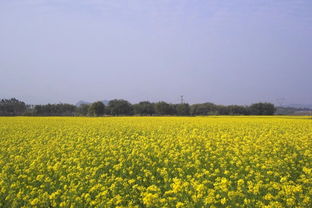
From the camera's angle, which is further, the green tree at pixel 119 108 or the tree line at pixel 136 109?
the green tree at pixel 119 108

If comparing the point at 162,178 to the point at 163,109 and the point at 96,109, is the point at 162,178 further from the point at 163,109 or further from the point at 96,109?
the point at 163,109

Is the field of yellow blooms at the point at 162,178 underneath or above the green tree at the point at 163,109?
underneath

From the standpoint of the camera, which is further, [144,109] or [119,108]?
[144,109]

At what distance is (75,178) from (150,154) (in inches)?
133

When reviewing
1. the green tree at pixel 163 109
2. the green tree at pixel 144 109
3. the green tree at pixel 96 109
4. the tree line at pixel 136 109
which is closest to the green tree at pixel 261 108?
the tree line at pixel 136 109

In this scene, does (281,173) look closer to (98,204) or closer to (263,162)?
(263,162)

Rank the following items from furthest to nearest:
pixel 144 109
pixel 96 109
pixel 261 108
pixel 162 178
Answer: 1. pixel 144 109
2. pixel 261 108
3. pixel 96 109
4. pixel 162 178

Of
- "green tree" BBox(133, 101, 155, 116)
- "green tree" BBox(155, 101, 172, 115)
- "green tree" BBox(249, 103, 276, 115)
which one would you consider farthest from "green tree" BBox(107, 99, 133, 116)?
"green tree" BBox(249, 103, 276, 115)

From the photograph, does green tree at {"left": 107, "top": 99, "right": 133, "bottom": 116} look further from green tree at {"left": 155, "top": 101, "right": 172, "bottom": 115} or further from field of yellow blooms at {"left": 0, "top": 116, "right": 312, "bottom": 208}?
field of yellow blooms at {"left": 0, "top": 116, "right": 312, "bottom": 208}

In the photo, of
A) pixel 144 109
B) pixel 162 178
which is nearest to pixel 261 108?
pixel 144 109

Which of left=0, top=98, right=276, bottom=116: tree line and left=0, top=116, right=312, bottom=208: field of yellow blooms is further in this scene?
left=0, top=98, right=276, bottom=116: tree line

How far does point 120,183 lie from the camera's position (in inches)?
266

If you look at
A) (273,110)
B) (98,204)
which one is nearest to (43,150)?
(98,204)

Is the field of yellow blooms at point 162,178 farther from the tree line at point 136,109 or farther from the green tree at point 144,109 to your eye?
the green tree at point 144,109
